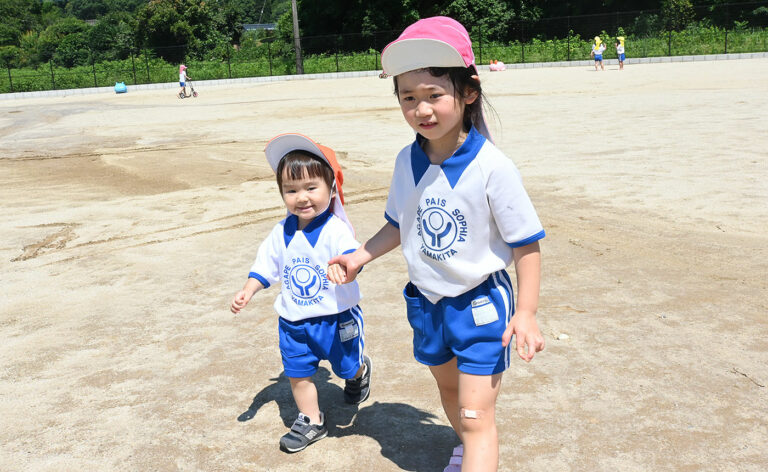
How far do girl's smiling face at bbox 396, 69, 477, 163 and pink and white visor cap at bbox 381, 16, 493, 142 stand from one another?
0.04 meters

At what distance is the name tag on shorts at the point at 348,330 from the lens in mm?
3043

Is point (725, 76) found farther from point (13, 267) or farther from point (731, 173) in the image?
point (13, 267)

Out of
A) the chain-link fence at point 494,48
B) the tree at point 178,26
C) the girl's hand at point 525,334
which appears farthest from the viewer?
the tree at point 178,26

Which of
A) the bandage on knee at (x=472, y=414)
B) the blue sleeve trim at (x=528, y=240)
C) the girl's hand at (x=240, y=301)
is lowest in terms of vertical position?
the bandage on knee at (x=472, y=414)

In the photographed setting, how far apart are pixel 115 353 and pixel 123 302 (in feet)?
2.99

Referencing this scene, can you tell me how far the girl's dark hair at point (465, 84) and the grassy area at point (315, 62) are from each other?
33388 millimetres

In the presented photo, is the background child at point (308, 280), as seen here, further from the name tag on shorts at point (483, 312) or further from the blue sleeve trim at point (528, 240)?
the blue sleeve trim at point (528, 240)

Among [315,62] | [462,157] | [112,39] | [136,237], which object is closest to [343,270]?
[462,157]

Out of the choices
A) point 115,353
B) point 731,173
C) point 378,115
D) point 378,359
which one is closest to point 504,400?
point 378,359

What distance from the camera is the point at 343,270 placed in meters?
2.63

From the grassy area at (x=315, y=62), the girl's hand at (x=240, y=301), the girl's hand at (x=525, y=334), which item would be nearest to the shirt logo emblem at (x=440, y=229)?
the girl's hand at (x=525, y=334)

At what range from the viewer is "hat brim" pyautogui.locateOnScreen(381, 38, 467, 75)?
2158 mm

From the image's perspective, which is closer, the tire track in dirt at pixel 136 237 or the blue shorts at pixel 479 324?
the blue shorts at pixel 479 324

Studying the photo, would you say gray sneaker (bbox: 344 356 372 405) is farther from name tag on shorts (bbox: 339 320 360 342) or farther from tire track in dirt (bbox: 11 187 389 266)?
tire track in dirt (bbox: 11 187 389 266)
